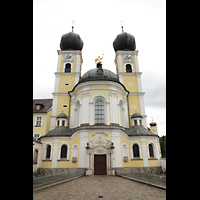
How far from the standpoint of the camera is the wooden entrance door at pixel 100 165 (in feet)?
57.0

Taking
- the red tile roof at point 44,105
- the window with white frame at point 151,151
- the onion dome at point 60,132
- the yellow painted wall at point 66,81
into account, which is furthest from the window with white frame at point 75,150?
the yellow painted wall at point 66,81

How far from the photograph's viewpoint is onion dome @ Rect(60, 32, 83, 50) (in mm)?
32312

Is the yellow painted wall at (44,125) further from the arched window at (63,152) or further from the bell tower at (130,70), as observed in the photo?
the bell tower at (130,70)

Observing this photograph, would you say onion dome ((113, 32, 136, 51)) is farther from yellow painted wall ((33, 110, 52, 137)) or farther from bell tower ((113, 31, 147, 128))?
yellow painted wall ((33, 110, 52, 137))

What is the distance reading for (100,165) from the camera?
17.6 m

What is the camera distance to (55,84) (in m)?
28.0

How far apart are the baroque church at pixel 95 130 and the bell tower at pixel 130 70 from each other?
0.62ft

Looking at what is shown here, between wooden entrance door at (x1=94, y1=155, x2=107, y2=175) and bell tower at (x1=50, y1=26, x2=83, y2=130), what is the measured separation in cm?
1009

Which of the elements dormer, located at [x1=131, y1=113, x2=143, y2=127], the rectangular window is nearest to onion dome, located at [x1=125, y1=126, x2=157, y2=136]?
dormer, located at [x1=131, y1=113, x2=143, y2=127]

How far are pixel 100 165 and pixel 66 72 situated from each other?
18921mm
